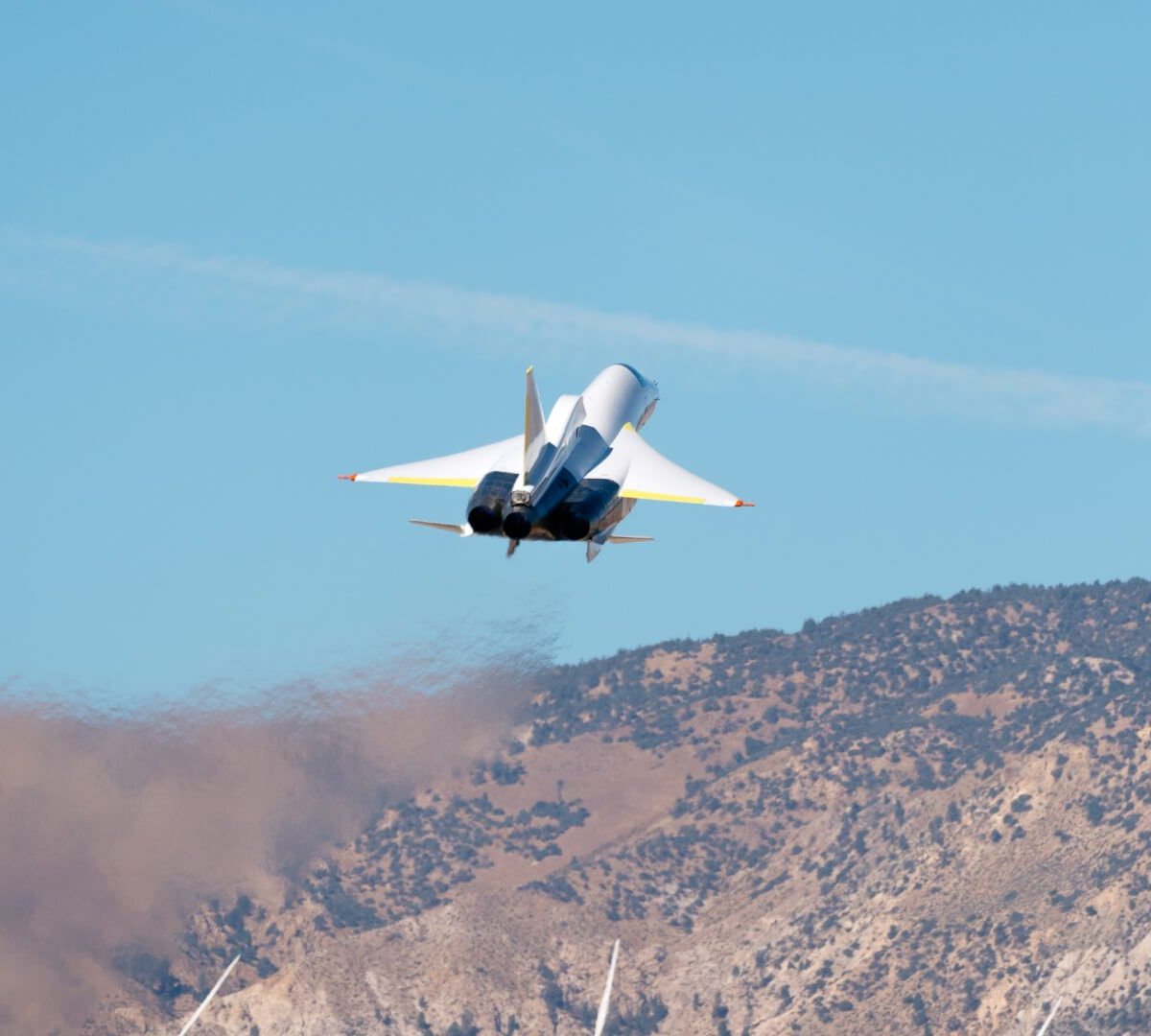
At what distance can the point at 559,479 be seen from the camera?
263 ft

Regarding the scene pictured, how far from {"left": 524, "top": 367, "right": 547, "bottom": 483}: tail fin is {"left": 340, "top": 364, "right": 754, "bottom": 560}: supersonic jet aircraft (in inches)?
1.2

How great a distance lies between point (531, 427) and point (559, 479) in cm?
181

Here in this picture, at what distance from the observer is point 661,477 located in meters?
84.2

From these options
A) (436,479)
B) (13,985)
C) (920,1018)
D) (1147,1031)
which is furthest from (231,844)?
(436,479)

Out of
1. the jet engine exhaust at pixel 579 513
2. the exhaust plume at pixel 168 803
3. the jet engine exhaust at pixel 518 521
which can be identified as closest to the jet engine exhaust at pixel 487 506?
the jet engine exhaust at pixel 518 521

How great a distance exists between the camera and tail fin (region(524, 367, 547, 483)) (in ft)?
260

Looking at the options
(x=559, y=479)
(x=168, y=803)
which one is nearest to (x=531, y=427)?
(x=559, y=479)

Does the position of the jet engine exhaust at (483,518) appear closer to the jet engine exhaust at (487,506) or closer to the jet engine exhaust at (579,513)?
the jet engine exhaust at (487,506)

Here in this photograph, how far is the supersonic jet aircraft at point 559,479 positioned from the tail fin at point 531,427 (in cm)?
3

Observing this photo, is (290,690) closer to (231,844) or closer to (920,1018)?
(231,844)

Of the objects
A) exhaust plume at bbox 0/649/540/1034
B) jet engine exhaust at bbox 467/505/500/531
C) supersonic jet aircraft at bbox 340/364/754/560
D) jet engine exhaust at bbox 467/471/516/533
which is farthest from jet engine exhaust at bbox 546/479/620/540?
exhaust plume at bbox 0/649/540/1034

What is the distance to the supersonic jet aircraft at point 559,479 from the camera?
78562 millimetres

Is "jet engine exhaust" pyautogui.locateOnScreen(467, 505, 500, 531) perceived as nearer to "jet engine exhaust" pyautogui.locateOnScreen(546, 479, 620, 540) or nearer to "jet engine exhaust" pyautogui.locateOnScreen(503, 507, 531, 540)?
"jet engine exhaust" pyautogui.locateOnScreen(503, 507, 531, 540)

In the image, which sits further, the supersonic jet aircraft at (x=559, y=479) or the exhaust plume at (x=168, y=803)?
the exhaust plume at (x=168, y=803)
